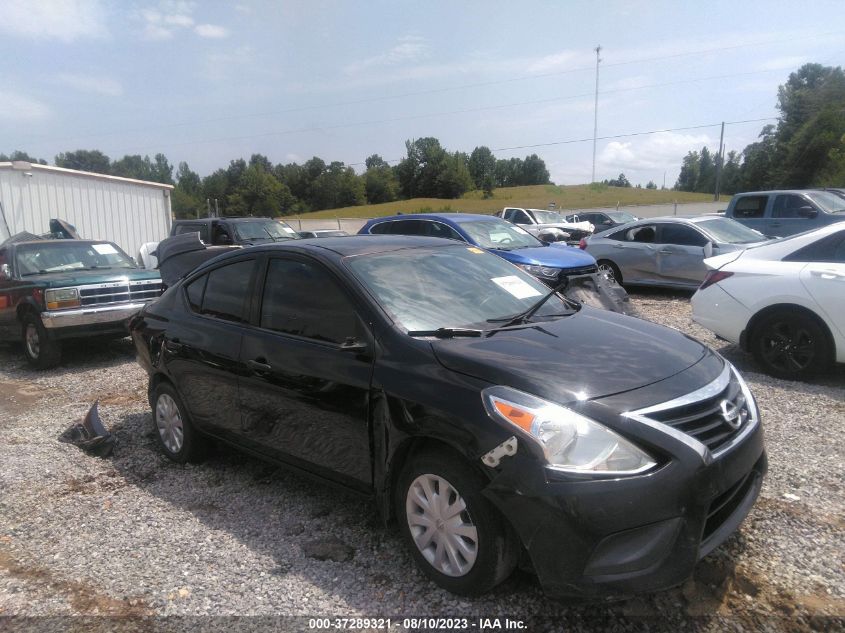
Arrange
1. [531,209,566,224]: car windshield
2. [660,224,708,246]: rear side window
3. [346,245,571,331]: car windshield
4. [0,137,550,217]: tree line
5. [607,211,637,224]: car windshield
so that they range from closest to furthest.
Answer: [346,245,571,331]: car windshield → [660,224,708,246]: rear side window → [531,209,566,224]: car windshield → [607,211,637,224]: car windshield → [0,137,550,217]: tree line

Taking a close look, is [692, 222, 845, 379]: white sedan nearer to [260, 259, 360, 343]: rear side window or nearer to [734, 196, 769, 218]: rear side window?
[260, 259, 360, 343]: rear side window

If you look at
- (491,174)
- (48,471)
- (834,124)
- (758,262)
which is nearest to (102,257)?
(48,471)

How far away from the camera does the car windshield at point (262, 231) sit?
43.6ft

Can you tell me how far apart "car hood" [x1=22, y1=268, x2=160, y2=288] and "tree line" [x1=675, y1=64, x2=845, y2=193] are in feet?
147

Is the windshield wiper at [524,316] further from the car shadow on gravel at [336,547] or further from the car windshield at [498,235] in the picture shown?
the car windshield at [498,235]

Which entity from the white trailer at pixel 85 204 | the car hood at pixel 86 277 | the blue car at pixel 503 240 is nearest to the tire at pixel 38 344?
the car hood at pixel 86 277

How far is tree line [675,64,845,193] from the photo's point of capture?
157 ft

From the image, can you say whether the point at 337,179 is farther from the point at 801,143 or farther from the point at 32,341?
the point at 32,341

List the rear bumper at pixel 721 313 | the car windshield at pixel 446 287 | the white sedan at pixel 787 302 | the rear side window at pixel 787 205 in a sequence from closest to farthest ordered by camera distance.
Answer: the car windshield at pixel 446 287 < the white sedan at pixel 787 302 < the rear bumper at pixel 721 313 < the rear side window at pixel 787 205

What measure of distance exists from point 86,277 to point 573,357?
24.7 ft

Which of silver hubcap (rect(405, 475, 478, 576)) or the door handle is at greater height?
the door handle

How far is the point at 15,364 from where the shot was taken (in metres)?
8.82

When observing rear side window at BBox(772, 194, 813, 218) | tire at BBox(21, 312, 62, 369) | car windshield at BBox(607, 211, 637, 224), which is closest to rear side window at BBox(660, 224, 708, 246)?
rear side window at BBox(772, 194, 813, 218)

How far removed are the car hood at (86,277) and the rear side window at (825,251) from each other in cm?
799
